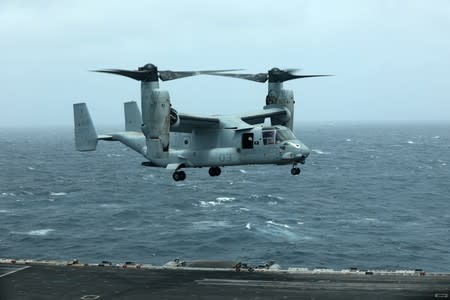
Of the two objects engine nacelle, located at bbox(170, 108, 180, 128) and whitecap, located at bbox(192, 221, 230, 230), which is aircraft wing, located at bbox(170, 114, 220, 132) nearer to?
engine nacelle, located at bbox(170, 108, 180, 128)

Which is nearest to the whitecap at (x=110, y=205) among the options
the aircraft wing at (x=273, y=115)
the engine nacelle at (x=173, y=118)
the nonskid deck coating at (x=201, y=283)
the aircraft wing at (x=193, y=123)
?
the nonskid deck coating at (x=201, y=283)

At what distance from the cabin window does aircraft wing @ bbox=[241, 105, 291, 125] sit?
3.20 metres

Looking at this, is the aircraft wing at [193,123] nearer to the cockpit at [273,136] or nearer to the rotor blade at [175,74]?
the rotor blade at [175,74]

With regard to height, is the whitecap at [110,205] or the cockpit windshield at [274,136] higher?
the cockpit windshield at [274,136]

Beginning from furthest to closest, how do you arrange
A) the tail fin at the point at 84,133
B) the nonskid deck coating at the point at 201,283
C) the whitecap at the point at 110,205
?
the whitecap at the point at 110,205 < the tail fin at the point at 84,133 < the nonskid deck coating at the point at 201,283

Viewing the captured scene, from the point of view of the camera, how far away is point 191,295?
129ft

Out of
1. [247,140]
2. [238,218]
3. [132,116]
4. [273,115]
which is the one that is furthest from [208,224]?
[247,140]

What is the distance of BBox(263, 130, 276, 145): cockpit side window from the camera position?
117 ft

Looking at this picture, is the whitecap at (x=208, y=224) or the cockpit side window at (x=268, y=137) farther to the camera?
the whitecap at (x=208, y=224)

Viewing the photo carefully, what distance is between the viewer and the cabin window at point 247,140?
3603 centimetres

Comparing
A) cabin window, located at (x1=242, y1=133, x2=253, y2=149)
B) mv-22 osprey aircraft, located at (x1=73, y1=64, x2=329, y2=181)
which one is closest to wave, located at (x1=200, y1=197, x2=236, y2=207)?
mv-22 osprey aircraft, located at (x1=73, y1=64, x2=329, y2=181)

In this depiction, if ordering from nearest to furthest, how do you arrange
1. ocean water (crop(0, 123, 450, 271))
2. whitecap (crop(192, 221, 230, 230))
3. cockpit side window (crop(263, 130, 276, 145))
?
cockpit side window (crop(263, 130, 276, 145)) → ocean water (crop(0, 123, 450, 271)) → whitecap (crop(192, 221, 230, 230))

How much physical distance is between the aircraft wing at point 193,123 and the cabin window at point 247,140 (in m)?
1.98

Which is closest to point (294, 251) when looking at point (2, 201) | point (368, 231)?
point (368, 231)
